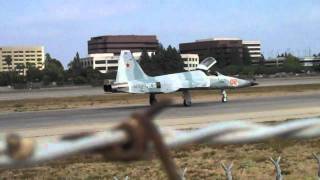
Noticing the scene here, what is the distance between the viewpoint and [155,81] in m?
37.1

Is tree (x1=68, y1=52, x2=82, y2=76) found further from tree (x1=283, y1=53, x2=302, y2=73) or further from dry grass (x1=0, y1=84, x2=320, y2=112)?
dry grass (x1=0, y1=84, x2=320, y2=112)

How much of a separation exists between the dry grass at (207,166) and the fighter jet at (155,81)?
22112mm

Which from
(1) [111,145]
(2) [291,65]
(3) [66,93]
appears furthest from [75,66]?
(1) [111,145]

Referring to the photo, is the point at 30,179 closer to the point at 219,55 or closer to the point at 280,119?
the point at 280,119

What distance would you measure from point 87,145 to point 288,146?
12924 millimetres

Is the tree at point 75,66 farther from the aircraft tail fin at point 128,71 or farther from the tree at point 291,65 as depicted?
the aircraft tail fin at point 128,71

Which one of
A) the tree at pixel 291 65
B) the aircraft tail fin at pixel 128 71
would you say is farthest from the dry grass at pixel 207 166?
the tree at pixel 291 65

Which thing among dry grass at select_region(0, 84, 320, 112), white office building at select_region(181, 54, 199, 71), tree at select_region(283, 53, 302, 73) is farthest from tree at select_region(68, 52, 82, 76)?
dry grass at select_region(0, 84, 320, 112)

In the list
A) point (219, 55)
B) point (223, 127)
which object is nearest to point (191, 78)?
point (223, 127)

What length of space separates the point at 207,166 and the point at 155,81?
25.6 metres

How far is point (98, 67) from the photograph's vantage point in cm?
17550

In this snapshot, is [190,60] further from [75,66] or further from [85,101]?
[85,101]

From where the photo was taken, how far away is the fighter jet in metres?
36.2

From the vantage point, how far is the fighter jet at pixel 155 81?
3619 cm
